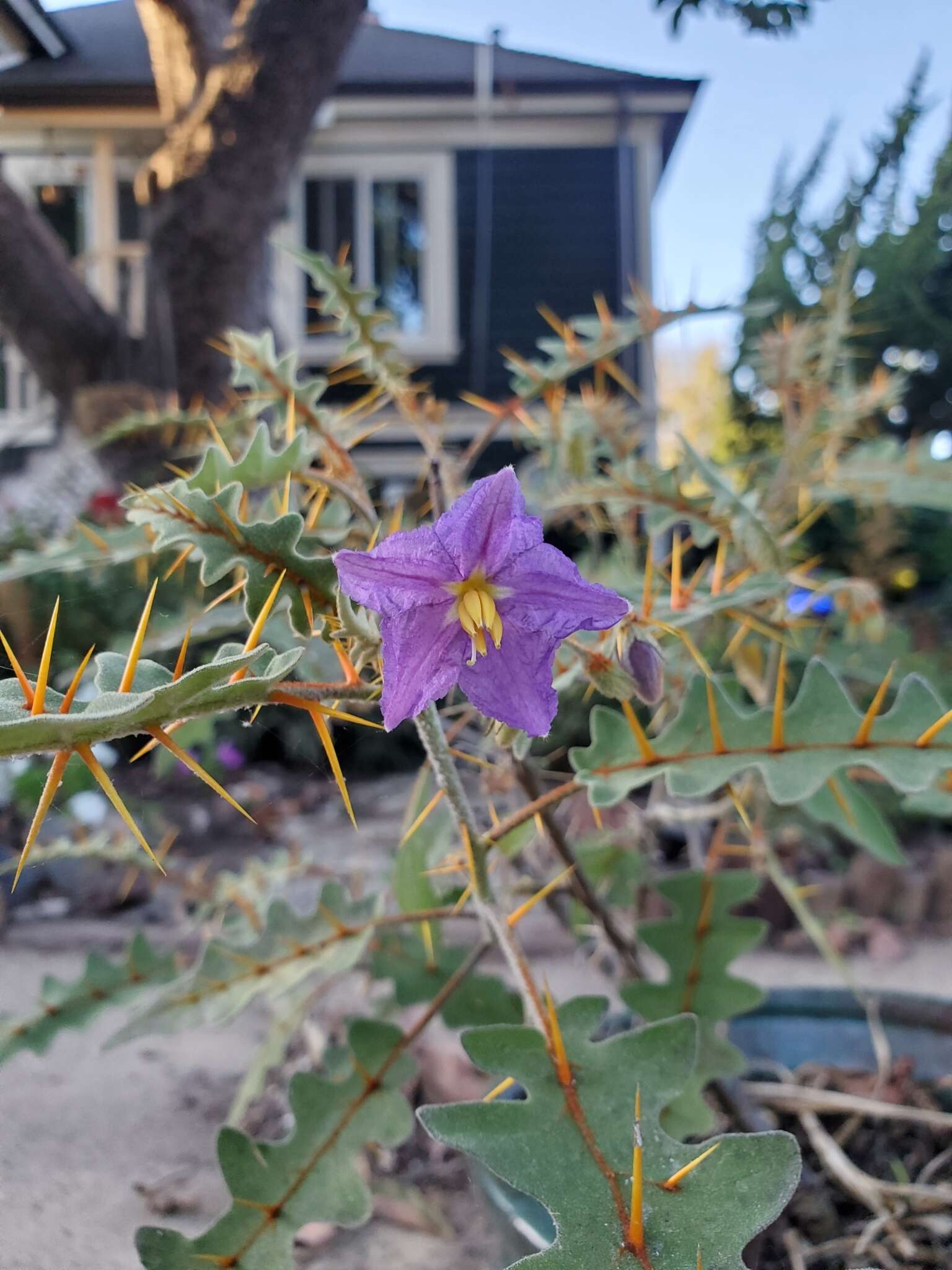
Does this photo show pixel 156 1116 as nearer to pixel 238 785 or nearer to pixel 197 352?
pixel 238 785

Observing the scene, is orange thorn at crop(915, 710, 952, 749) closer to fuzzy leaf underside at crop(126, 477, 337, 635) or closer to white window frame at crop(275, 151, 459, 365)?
fuzzy leaf underside at crop(126, 477, 337, 635)

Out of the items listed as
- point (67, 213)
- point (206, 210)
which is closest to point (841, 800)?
point (67, 213)

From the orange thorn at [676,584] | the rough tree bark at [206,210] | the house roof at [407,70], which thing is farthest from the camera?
the rough tree bark at [206,210]

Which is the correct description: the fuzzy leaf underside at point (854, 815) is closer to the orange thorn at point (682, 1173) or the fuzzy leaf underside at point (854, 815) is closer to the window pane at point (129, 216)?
the orange thorn at point (682, 1173)

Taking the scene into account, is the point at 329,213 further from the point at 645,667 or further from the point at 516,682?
the point at 516,682

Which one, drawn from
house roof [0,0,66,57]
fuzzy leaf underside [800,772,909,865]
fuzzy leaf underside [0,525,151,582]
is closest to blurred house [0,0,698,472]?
house roof [0,0,66,57]

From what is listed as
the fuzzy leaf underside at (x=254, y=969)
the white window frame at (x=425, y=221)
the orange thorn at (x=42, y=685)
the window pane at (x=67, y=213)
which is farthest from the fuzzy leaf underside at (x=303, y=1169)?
the white window frame at (x=425, y=221)

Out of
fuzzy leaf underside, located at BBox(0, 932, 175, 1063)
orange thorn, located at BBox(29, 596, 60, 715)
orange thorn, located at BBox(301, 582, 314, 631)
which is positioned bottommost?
fuzzy leaf underside, located at BBox(0, 932, 175, 1063)
